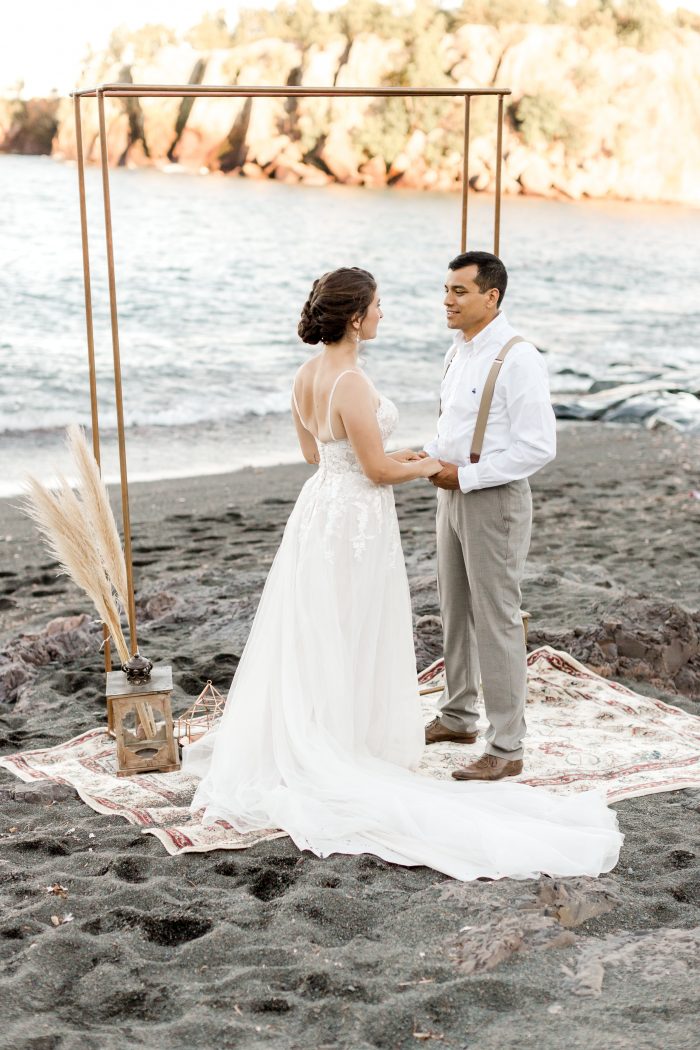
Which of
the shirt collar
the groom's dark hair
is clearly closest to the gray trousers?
the shirt collar

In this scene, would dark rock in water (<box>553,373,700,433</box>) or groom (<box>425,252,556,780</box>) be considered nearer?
groom (<box>425,252,556,780</box>)

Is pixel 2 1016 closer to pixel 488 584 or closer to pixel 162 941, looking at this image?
pixel 162 941

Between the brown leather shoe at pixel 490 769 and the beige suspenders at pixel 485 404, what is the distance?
95cm

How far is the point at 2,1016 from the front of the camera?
2236mm

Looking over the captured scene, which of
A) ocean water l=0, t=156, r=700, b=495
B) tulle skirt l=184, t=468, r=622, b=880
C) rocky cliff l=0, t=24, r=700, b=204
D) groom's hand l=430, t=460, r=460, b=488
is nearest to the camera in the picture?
tulle skirt l=184, t=468, r=622, b=880

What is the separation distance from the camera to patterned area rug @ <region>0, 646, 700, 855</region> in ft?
10.8

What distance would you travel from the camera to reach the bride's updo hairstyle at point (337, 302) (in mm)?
3229

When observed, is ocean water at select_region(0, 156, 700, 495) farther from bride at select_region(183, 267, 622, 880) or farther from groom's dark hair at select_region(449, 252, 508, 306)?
groom's dark hair at select_region(449, 252, 508, 306)

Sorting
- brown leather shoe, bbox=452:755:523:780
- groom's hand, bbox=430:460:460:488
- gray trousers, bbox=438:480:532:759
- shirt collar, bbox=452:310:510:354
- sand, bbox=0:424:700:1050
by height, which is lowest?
brown leather shoe, bbox=452:755:523:780

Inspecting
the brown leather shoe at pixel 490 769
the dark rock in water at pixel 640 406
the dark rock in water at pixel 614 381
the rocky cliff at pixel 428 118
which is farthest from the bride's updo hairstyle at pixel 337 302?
the rocky cliff at pixel 428 118

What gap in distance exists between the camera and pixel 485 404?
3385 millimetres

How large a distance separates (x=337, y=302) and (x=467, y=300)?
43cm

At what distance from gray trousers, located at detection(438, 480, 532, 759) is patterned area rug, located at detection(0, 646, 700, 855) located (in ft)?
0.66

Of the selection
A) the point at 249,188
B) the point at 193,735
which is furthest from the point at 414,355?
the point at 193,735
